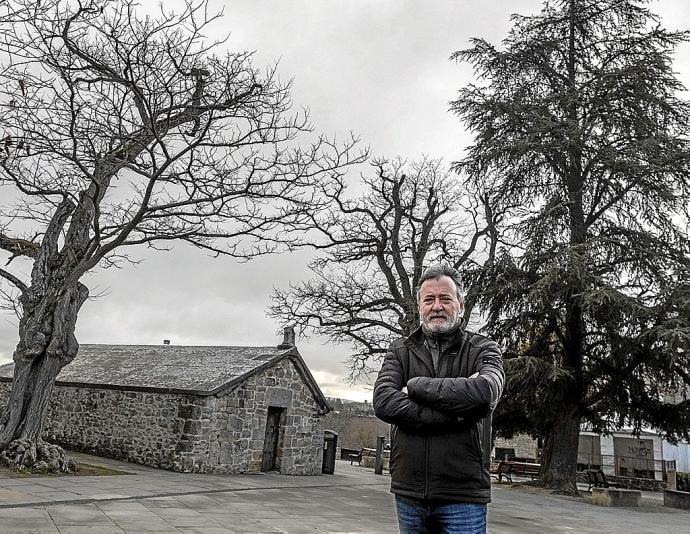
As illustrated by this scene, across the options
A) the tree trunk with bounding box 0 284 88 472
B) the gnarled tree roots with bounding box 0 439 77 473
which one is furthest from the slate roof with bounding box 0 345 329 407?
the gnarled tree roots with bounding box 0 439 77 473

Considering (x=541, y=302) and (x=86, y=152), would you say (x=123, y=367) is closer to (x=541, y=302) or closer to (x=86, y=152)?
(x=86, y=152)

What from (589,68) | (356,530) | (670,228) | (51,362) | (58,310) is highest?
(589,68)

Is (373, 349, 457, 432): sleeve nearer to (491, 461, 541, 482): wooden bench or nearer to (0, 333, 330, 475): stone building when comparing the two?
(0, 333, 330, 475): stone building

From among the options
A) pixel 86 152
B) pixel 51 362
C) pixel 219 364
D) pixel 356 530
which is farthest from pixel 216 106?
pixel 219 364

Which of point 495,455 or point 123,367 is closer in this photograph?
point 123,367

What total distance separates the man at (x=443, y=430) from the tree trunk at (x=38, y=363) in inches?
395

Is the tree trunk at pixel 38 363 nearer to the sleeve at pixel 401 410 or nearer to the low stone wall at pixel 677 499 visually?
the sleeve at pixel 401 410

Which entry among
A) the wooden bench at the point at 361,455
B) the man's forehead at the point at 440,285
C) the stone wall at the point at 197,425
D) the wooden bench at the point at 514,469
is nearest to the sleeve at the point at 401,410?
the man's forehead at the point at 440,285

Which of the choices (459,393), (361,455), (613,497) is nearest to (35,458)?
(459,393)

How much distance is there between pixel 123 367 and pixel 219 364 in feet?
10.6

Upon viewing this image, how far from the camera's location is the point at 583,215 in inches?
722

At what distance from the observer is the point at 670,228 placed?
18.0 metres

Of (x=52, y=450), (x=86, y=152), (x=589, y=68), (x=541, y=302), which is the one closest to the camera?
(x=86, y=152)

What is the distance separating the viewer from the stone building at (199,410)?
1384cm
